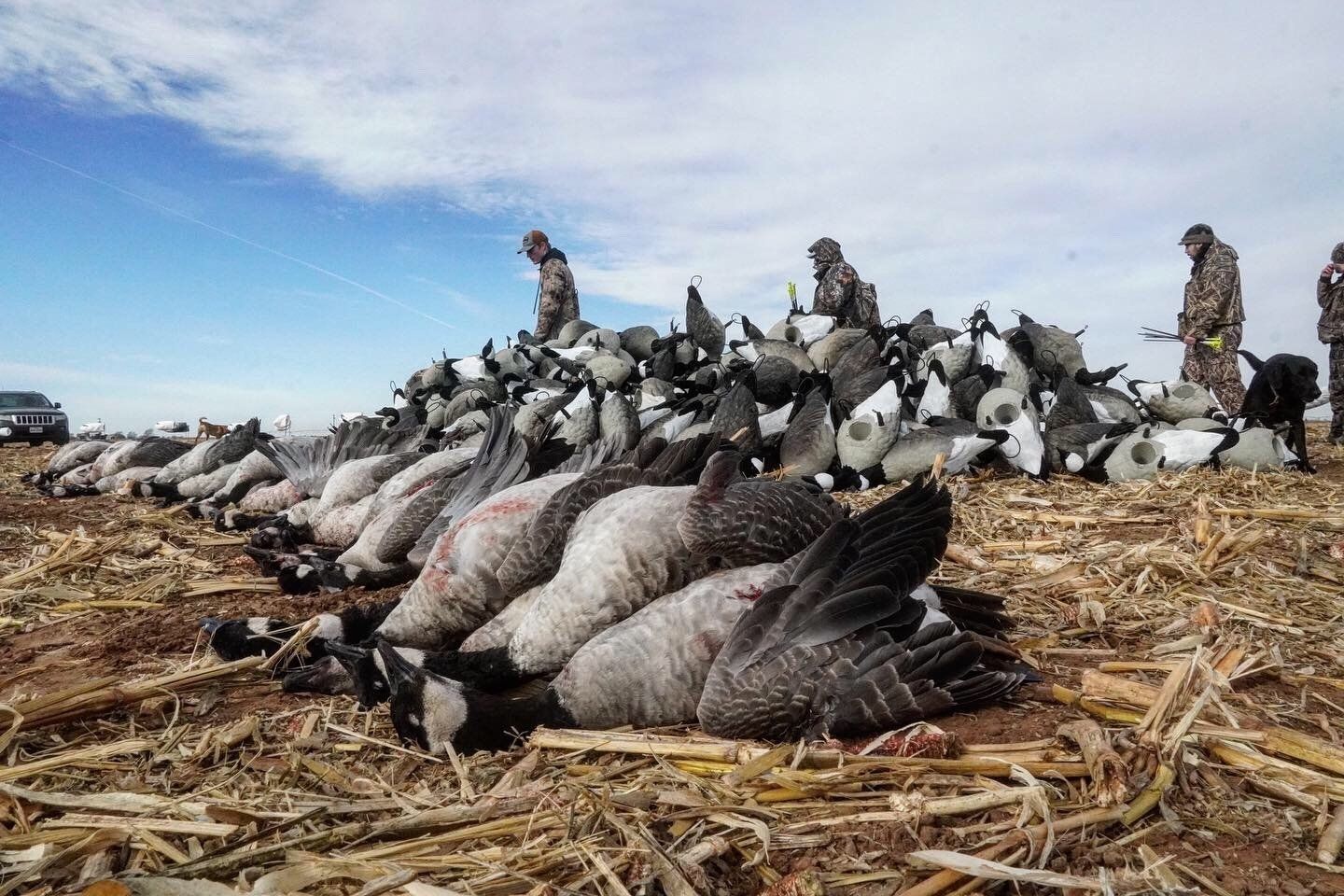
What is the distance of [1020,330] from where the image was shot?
10.1 meters

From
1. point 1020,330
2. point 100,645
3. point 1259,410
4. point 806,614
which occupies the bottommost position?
point 100,645

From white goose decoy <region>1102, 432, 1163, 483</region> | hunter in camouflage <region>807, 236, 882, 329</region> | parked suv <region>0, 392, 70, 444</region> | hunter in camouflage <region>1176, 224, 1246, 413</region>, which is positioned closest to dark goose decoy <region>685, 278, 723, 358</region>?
hunter in camouflage <region>807, 236, 882, 329</region>

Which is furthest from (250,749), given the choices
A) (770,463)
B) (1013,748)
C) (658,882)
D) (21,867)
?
(770,463)

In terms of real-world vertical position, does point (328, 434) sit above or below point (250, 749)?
above

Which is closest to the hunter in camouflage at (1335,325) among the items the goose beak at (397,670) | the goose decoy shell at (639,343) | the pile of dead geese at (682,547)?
the pile of dead geese at (682,547)

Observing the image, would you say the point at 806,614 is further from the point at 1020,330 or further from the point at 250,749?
the point at 1020,330

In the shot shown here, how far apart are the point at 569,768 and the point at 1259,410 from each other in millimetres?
9264

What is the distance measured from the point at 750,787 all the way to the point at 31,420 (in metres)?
26.0

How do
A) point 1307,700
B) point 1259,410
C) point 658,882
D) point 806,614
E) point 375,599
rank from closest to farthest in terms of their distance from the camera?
Answer: point 658,882 < point 806,614 < point 1307,700 < point 375,599 < point 1259,410

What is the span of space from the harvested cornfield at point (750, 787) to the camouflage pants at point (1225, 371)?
9071 millimetres

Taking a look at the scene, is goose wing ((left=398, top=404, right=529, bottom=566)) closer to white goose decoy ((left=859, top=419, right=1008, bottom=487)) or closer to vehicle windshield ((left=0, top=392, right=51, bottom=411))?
white goose decoy ((left=859, top=419, right=1008, bottom=487))

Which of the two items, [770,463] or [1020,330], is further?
[1020,330]

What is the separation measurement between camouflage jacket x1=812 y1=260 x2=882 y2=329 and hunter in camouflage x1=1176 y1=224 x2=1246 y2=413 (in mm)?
4622

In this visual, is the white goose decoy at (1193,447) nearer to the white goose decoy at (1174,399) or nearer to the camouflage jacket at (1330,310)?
the white goose decoy at (1174,399)
